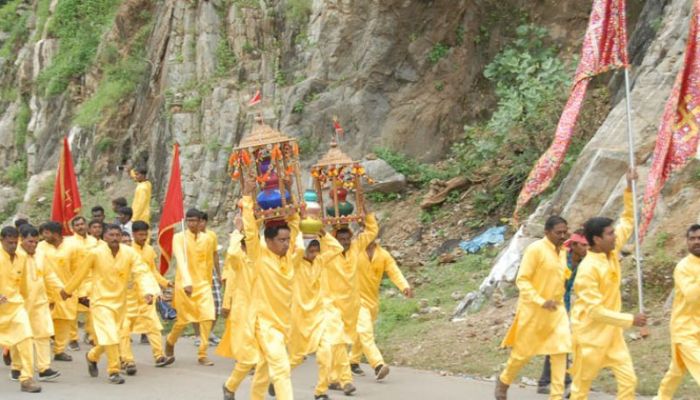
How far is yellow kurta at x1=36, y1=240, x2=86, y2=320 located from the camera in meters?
13.4

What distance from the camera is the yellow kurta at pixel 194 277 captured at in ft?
42.8

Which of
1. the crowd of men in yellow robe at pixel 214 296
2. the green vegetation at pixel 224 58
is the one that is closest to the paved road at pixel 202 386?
the crowd of men in yellow robe at pixel 214 296

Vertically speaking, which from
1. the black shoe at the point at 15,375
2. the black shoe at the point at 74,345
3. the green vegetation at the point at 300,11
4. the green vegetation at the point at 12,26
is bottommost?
the black shoe at the point at 74,345

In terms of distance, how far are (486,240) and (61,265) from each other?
6341 mm

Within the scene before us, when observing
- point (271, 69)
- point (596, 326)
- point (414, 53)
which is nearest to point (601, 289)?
point (596, 326)

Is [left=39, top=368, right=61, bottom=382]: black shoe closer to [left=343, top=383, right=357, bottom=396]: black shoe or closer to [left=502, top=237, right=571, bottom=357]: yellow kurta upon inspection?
[left=343, top=383, right=357, bottom=396]: black shoe

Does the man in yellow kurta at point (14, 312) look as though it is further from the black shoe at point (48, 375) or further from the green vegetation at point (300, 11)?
the green vegetation at point (300, 11)

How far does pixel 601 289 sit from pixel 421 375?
11.2 ft

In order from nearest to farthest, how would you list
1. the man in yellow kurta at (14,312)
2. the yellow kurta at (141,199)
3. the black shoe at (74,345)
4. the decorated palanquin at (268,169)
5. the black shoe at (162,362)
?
the decorated palanquin at (268,169), the man in yellow kurta at (14,312), the black shoe at (162,362), the black shoe at (74,345), the yellow kurta at (141,199)

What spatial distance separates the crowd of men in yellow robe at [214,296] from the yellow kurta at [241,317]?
0.04 ft

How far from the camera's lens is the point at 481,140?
18.2 metres


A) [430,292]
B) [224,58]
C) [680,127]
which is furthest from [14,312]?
[224,58]

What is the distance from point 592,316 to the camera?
864cm

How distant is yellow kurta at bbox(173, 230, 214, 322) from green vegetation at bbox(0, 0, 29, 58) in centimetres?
2266
